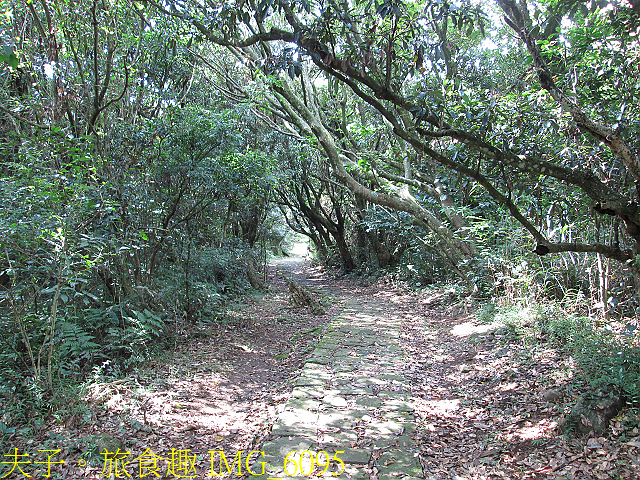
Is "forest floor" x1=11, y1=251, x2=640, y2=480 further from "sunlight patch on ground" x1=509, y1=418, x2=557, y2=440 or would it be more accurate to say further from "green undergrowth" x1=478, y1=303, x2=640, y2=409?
"green undergrowth" x1=478, y1=303, x2=640, y2=409

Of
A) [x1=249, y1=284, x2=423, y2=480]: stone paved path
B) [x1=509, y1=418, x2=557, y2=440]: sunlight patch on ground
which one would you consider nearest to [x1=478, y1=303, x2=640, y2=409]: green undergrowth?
[x1=509, y1=418, x2=557, y2=440]: sunlight patch on ground

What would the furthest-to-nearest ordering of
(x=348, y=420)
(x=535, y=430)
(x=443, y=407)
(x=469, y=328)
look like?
(x=469, y=328)
(x=443, y=407)
(x=348, y=420)
(x=535, y=430)

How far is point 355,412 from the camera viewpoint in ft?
13.4

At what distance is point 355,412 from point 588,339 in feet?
9.06

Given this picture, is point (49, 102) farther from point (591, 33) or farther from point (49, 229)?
point (591, 33)

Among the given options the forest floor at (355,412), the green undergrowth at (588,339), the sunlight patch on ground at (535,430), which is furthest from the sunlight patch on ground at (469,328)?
the sunlight patch on ground at (535,430)

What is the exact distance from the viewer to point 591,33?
4.65m

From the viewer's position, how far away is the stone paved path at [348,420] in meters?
3.15

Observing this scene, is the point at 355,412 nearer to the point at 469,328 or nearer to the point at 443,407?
the point at 443,407

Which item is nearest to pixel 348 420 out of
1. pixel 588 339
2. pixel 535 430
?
pixel 535 430

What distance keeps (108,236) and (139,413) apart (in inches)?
84.7

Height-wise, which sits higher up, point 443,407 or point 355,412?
point 355,412

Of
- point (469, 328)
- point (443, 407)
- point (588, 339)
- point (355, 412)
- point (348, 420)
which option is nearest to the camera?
point (348, 420)

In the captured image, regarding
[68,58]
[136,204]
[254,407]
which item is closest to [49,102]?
[68,58]
